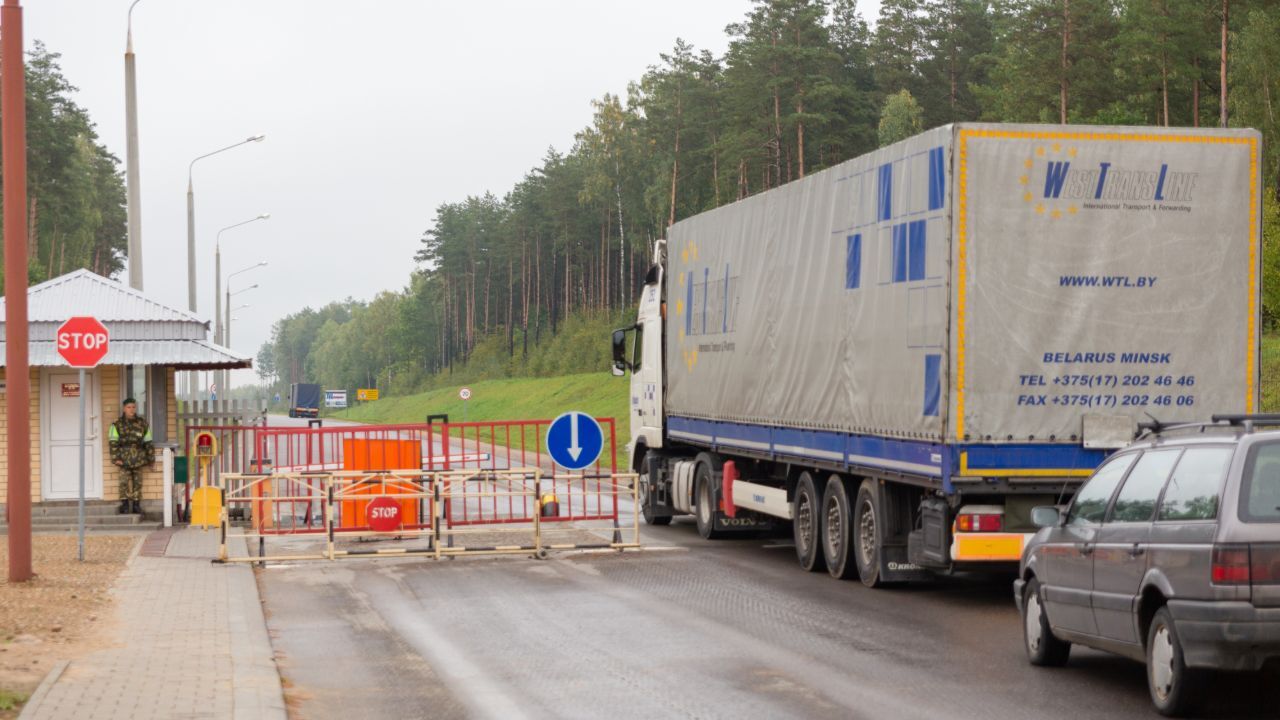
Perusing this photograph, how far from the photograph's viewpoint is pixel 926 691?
31.8 ft

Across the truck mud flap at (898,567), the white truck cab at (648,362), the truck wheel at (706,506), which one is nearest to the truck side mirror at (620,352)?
the white truck cab at (648,362)

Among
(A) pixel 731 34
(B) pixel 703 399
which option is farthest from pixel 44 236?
(B) pixel 703 399

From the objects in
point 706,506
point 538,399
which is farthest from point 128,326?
point 538,399

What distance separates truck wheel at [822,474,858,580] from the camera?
1570 cm

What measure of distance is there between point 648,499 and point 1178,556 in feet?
49.2

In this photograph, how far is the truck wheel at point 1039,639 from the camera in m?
10.5

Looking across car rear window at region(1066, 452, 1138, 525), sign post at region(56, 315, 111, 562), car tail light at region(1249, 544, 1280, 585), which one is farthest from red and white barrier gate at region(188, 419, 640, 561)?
car tail light at region(1249, 544, 1280, 585)

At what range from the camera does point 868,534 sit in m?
15.2

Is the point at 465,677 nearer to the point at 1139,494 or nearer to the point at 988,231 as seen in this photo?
the point at 1139,494

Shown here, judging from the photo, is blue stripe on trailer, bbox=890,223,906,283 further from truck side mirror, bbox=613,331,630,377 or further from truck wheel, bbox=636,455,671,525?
truck side mirror, bbox=613,331,630,377

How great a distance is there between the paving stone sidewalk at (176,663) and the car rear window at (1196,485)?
4940 mm

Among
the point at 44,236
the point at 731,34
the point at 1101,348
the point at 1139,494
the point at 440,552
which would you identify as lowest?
the point at 440,552

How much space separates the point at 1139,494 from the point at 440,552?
1048 cm

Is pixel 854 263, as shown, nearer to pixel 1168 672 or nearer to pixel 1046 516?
pixel 1046 516
